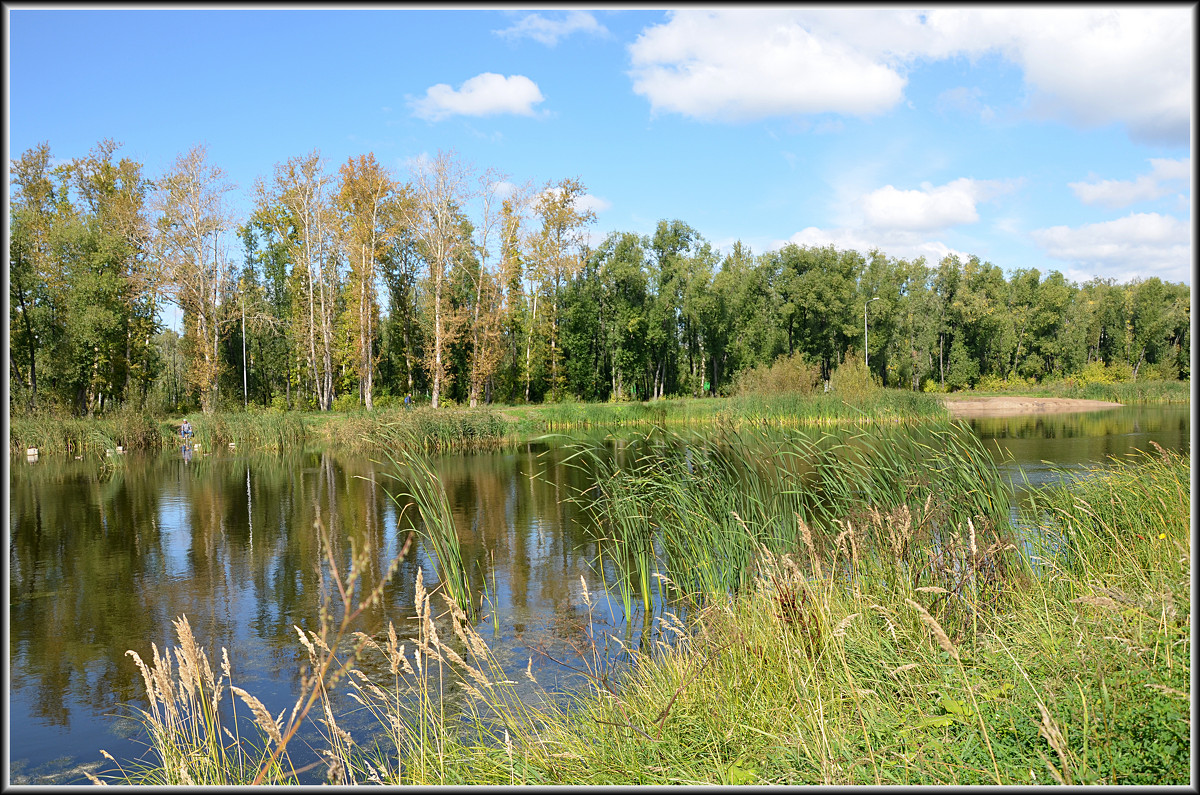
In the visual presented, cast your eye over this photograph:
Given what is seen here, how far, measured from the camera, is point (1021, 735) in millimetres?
2986

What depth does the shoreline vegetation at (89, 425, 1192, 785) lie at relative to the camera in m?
2.81

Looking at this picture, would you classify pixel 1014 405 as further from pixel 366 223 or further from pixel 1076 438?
pixel 366 223

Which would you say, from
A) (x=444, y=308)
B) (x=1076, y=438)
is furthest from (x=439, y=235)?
(x=1076, y=438)

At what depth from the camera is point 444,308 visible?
36.9 m

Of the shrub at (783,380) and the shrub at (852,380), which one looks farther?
the shrub at (783,380)

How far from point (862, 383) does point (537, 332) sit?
729 inches

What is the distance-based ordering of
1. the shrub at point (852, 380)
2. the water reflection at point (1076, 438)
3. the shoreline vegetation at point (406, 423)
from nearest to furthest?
the water reflection at point (1076, 438), the shoreline vegetation at point (406, 423), the shrub at point (852, 380)

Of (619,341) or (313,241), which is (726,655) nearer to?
(313,241)

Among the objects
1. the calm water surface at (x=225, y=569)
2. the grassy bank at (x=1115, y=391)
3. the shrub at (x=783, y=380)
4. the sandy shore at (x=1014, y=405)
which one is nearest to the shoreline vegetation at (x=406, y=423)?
the shrub at (x=783, y=380)

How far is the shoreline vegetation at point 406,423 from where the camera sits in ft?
76.8

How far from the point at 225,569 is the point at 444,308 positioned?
2751cm

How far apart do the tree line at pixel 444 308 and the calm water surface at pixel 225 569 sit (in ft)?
39.1

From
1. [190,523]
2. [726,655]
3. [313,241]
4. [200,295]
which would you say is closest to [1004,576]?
[726,655]

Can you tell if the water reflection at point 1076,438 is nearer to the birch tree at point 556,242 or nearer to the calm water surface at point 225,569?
the calm water surface at point 225,569
